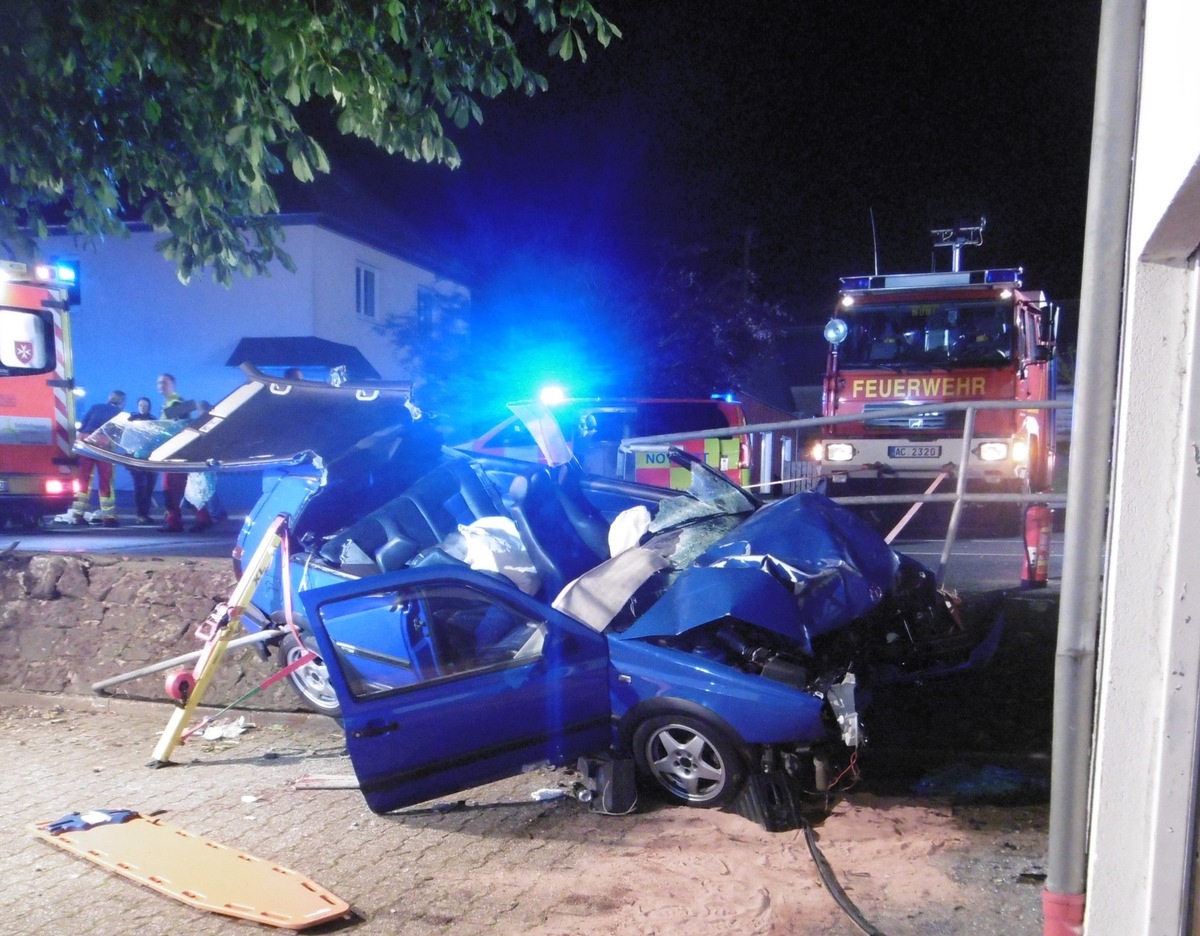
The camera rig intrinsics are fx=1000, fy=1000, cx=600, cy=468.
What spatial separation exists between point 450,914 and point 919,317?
→ 9157 mm

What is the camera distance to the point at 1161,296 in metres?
2.50

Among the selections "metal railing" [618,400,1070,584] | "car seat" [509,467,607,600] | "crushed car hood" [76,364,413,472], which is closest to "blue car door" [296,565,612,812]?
"car seat" [509,467,607,600]

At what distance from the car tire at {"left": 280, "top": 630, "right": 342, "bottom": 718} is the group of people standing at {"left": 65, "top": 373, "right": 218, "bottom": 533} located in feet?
19.8

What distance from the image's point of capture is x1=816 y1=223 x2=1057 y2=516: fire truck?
10.5m

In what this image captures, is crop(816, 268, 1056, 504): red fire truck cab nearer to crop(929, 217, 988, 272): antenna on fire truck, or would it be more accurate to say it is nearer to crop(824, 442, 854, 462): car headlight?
crop(824, 442, 854, 462): car headlight

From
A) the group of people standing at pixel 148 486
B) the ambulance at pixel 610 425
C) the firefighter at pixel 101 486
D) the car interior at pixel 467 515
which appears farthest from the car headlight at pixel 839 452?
the firefighter at pixel 101 486

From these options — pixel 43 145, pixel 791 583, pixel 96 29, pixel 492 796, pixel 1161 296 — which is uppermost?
pixel 96 29

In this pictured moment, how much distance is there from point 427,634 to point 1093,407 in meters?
3.29

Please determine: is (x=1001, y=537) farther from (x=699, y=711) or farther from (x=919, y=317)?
(x=699, y=711)

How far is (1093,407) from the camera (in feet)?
8.45

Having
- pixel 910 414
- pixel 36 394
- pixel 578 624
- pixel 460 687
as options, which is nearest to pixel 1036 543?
pixel 910 414

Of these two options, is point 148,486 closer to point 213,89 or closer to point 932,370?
point 213,89

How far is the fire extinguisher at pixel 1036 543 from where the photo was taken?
6.45 m

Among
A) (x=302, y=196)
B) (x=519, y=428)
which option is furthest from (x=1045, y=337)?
(x=302, y=196)
